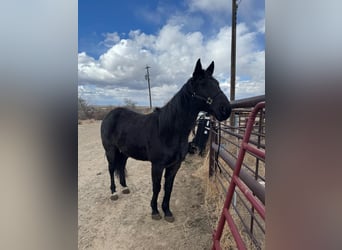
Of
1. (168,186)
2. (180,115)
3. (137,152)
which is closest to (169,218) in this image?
(168,186)

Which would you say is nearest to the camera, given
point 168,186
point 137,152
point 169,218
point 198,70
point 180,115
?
point 198,70

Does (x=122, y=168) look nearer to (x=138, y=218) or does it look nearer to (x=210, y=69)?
(x=138, y=218)

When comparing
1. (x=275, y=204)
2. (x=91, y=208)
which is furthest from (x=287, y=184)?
(x=91, y=208)

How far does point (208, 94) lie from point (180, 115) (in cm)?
32

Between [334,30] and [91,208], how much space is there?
2.61 m

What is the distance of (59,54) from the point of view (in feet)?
1.06

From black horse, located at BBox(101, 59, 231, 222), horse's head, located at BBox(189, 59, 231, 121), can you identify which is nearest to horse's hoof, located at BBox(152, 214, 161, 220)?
black horse, located at BBox(101, 59, 231, 222)

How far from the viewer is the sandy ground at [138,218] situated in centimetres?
179

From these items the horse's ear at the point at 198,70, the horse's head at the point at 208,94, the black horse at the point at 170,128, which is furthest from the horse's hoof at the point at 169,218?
the horse's ear at the point at 198,70

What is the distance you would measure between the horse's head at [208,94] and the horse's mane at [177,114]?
0.28ft

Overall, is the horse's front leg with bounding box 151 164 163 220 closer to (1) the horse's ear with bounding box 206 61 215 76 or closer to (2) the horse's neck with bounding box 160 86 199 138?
(2) the horse's neck with bounding box 160 86 199 138

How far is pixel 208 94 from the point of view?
184 centimetres

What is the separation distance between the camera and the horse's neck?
6.41 ft

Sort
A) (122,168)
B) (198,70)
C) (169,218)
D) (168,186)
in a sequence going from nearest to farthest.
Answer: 1. (198,70)
2. (169,218)
3. (168,186)
4. (122,168)
